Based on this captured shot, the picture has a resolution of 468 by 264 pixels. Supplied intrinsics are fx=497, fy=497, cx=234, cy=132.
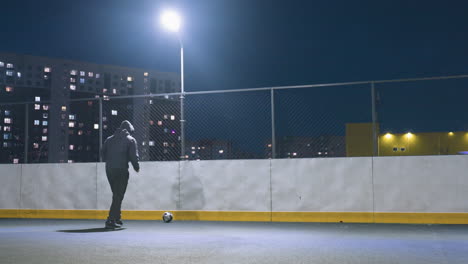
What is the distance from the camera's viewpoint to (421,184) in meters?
10.9

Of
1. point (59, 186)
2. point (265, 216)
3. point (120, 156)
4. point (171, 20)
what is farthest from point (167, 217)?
point (171, 20)

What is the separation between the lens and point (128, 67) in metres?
148

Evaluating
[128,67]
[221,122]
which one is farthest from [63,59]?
[221,122]

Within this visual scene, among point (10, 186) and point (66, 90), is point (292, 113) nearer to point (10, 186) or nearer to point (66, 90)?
point (10, 186)

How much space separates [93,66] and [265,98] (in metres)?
141

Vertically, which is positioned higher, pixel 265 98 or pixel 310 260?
pixel 265 98

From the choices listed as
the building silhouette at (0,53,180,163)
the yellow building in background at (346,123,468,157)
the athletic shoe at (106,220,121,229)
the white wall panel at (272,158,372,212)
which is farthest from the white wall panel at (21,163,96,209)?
the building silhouette at (0,53,180,163)

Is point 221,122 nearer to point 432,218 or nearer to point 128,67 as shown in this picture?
point 432,218

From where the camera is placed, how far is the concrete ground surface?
21.7 ft

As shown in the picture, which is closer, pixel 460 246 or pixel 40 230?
pixel 460 246

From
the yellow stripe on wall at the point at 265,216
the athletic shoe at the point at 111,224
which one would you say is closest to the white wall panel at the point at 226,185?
the yellow stripe on wall at the point at 265,216

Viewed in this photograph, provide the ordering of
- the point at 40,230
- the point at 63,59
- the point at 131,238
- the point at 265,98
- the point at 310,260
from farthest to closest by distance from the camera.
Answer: the point at 63,59 < the point at 265,98 < the point at 40,230 < the point at 131,238 < the point at 310,260

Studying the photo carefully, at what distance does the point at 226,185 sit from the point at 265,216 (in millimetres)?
1201

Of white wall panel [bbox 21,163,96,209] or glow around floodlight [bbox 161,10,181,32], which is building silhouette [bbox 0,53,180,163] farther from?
glow around floodlight [bbox 161,10,181,32]
